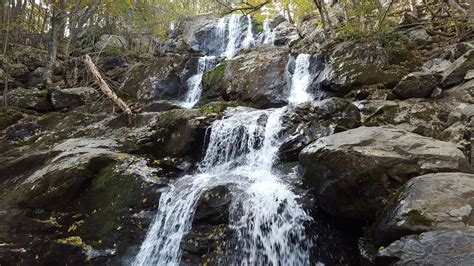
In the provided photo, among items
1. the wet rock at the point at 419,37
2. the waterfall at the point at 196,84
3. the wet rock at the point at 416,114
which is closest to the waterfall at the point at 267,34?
the waterfall at the point at 196,84

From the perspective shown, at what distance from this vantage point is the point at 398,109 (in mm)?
8102

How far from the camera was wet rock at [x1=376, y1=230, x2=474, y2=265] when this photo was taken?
2996 mm

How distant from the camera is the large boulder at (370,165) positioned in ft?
15.1

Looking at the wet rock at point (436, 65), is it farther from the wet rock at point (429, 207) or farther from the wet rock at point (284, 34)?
the wet rock at point (284, 34)

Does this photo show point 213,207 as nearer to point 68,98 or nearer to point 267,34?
point 68,98

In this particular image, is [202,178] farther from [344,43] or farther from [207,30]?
[207,30]

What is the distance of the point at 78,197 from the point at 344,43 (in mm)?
9851

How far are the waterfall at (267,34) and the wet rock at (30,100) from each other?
43.2 ft

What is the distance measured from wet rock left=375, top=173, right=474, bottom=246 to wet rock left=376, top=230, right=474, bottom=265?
0.13 metres

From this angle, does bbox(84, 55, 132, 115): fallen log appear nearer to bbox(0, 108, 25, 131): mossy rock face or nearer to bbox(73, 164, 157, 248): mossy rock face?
bbox(0, 108, 25, 131): mossy rock face

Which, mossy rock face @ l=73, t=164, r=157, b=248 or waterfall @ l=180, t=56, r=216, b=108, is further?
waterfall @ l=180, t=56, r=216, b=108

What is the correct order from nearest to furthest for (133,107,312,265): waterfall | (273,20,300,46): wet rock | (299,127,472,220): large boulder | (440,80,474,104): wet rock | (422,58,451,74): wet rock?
(299,127,472,220): large boulder < (133,107,312,265): waterfall < (440,80,474,104): wet rock < (422,58,451,74): wet rock < (273,20,300,46): wet rock

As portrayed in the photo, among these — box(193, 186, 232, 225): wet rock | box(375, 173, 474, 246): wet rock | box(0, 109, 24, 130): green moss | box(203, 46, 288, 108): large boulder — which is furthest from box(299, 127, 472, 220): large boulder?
box(0, 109, 24, 130): green moss

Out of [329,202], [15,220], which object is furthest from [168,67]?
[329,202]
